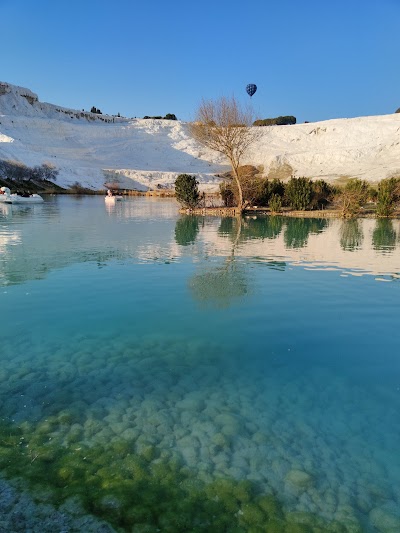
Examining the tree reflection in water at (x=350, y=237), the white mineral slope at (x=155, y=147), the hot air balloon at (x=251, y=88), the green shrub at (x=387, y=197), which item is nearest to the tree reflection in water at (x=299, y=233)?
the tree reflection in water at (x=350, y=237)

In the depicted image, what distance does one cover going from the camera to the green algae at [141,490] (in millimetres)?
2850

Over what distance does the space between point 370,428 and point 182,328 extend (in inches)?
129

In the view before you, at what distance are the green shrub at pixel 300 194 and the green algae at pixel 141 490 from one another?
29588 millimetres

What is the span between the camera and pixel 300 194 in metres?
31.3

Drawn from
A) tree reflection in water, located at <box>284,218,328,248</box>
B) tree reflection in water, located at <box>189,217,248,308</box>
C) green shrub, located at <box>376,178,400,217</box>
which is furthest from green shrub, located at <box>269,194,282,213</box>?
tree reflection in water, located at <box>189,217,248,308</box>

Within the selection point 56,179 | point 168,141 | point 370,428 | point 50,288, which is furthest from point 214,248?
point 168,141

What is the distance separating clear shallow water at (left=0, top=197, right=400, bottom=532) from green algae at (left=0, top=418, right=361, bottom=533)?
2 cm

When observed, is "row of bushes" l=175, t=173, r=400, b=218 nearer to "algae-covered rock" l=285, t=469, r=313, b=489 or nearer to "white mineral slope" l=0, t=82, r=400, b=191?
"white mineral slope" l=0, t=82, r=400, b=191

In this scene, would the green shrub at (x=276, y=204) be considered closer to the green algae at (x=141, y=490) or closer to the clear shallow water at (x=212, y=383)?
the clear shallow water at (x=212, y=383)

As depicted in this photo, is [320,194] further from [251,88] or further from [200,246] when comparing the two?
[251,88]

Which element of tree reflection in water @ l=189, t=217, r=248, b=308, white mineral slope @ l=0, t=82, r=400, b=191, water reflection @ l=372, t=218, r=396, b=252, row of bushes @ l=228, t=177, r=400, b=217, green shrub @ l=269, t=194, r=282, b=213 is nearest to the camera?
tree reflection in water @ l=189, t=217, r=248, b=308

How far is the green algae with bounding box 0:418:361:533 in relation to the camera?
9.35 feet

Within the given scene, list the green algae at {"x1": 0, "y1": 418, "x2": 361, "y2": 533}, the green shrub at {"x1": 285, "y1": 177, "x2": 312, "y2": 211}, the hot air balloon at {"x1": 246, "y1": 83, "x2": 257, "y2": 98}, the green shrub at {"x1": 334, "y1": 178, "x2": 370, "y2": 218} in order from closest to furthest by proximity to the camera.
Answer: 1. the green algae at {"x1": 0, "y1": 418, "x2": 361, "y2": 533}
2. the green shrub at {"x1": 334, "y1": 178, "x2": 370, "y2": 218}
3. the green shrub at {"x1": 285, "y1": 177, "x2": 312, "y2": 211}
4. the hot air balloon at {"x1": 246, "y1": 83, "x2": 257, "y2": 98}

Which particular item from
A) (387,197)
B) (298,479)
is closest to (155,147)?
(387,197)
